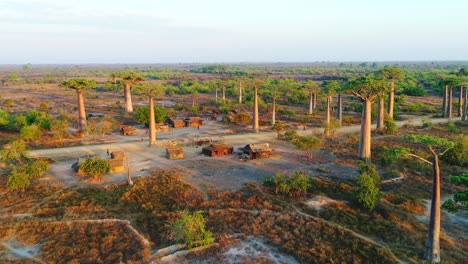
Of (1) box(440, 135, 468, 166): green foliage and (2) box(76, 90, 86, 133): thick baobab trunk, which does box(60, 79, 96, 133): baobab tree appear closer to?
(2) box(76, 90, 86, 133): thick baobab trunk

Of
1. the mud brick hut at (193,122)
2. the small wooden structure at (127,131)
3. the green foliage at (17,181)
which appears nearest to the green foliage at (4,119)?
the small wooden structure at (127,131)

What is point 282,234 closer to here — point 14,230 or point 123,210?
point 123,210

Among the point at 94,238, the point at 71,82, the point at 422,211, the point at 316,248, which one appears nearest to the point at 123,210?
the point at 94,238

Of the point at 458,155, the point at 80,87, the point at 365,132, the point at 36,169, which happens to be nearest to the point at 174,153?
the point at 36,169

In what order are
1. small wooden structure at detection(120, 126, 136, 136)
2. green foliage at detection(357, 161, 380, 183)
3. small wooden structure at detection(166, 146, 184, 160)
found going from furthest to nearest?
small wooden structure at detection(120, 126, 136, 136), small wooden structure at detection(166, 146, 184, 160), green foliage at detection(357, 161, 380, 183)

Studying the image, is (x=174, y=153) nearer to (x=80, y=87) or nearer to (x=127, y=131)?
(x=127, y=131)

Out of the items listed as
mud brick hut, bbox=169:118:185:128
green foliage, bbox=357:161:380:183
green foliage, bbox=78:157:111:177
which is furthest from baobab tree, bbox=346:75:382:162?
mud brick hut, bbox=169:118:185:128
